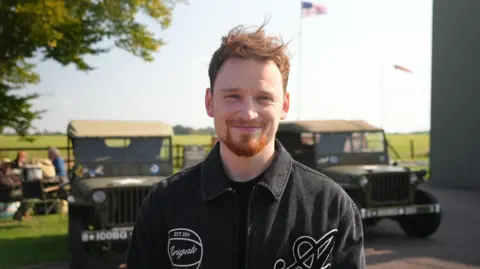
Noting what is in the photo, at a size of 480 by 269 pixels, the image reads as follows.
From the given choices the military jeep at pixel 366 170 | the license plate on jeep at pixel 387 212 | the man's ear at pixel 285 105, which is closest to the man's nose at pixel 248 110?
the man's ear at pixel 285 105

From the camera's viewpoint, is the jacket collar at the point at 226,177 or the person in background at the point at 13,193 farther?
the person in background at the point at 13,193

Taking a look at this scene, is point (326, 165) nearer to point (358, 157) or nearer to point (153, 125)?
point (358, 157)

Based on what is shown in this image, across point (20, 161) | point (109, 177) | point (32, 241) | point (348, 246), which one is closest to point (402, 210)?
point (109, 177)

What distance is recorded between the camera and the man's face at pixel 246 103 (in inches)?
64.7

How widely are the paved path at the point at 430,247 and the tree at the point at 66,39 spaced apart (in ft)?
31.8

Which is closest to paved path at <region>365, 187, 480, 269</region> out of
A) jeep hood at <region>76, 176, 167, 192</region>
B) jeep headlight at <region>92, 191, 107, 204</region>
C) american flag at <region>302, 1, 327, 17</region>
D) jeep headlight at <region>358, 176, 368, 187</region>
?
jeep headlight at <region>358, 176, 368, 187</region>

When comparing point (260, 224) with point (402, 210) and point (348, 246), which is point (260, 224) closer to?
point (348, 246)

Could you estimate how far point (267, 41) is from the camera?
1668 mm

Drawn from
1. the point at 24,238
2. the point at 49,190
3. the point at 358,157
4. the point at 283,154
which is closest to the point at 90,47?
the point at 49,190

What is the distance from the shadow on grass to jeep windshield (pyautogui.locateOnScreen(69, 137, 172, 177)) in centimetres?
126

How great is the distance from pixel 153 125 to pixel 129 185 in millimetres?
1326

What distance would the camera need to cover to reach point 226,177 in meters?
1.72

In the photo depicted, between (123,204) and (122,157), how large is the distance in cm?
109

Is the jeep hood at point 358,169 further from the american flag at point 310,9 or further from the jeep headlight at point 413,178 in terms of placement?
Result: the american flag at point 310,9
